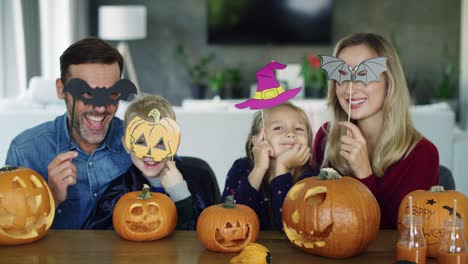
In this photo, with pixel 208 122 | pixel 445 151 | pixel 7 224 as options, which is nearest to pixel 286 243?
pixel 7 224

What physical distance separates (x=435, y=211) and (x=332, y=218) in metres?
0.25

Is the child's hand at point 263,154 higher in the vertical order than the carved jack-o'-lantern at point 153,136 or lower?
lower

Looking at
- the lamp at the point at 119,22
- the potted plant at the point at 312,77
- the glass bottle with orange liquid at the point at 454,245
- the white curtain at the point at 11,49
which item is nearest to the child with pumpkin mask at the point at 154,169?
the glass bottle with orange liquid at the point at 454,245

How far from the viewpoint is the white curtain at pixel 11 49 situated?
5961 millimetres

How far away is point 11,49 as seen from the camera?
240 inches

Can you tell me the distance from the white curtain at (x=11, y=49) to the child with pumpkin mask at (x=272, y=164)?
14.1 ft

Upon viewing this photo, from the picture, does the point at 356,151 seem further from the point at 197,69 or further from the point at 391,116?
the point at 197,69

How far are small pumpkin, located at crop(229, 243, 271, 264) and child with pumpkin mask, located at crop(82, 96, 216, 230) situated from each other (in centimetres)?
48

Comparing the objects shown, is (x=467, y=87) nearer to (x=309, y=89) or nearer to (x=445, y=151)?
(x=309, y=89)

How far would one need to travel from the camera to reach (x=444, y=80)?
834cm

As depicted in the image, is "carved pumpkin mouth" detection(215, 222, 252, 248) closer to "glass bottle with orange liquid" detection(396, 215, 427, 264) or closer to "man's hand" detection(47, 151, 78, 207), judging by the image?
"glass bottle with orange liquid" detection(396, 215, 427, 264)

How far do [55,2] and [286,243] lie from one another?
258 inches

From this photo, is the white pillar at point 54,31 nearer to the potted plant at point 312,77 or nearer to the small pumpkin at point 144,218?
the potted plant at point 312,77

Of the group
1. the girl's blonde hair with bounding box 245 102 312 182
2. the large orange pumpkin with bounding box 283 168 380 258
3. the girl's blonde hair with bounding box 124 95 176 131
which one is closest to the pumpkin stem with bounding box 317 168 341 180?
the large orange pumpkin with bounding box 283 168 380 258
